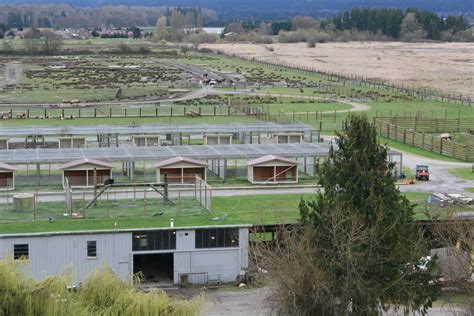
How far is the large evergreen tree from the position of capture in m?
23.7

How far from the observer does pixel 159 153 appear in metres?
47.4

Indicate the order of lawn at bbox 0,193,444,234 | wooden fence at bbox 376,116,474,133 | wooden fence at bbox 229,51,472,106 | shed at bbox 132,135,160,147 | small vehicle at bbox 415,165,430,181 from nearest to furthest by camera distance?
lawn at bbox 0,193,444,234 → small vehicle at bbox 415,165,430,181 → shed at bbox 132,135,160,147 → wooden fence at bbox 376,116,474,133 → wooden fence at bbox 229,51,472,106

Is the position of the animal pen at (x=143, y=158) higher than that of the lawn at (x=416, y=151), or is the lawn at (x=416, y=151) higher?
the animal pen at (x=143, y=158)

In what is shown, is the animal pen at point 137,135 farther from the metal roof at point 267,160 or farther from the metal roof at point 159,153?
the metal roof at point 267,160

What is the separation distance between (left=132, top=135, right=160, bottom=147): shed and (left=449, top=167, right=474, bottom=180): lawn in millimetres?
15607

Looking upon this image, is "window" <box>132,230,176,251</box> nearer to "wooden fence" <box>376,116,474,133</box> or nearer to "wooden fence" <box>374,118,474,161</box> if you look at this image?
"wooden fence" <box>374,118,474,161</box>

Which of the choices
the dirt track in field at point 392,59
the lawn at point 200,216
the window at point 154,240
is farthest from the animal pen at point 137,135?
the dirt track in field at point 392,59

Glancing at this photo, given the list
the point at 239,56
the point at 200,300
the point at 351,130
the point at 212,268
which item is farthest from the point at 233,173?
the point at 239,56

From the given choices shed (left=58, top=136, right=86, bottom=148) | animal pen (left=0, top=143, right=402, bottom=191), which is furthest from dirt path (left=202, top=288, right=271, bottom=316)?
shed (left=58, top=136, right=86, bottom=148)

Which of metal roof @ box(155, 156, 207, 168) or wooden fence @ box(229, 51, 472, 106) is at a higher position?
metal roof @ box(155, 156, 207, 168)

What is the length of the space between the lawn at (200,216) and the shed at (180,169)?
352 centimetres

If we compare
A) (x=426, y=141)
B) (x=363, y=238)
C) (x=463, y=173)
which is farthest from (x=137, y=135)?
(x=363, y=238)

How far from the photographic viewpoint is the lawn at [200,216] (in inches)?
1272

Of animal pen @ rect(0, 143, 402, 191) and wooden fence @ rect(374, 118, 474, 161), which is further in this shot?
wooden fence @ rect(374, 118, 474, 161)
